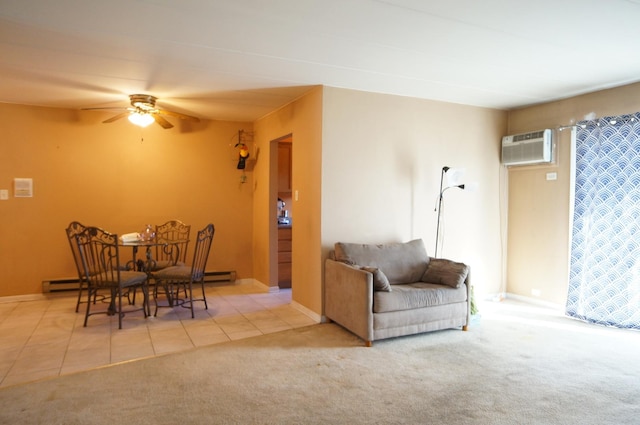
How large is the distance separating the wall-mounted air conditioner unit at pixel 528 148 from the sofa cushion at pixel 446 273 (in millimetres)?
1838

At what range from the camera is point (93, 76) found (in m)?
3.89

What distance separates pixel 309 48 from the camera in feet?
10.6

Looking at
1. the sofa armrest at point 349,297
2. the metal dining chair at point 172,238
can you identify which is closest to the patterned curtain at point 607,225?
the sofa armrest at point 349,297

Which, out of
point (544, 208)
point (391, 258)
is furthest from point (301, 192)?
point (544, 208)

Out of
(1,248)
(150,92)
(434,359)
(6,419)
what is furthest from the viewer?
(1,248)

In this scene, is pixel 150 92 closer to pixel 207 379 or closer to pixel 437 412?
pixel 207 379

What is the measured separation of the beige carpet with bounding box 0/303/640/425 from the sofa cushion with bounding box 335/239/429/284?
2.13ft

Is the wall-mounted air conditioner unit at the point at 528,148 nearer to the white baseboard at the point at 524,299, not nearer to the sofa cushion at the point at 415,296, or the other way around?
the white baseboard at the point at 524,299

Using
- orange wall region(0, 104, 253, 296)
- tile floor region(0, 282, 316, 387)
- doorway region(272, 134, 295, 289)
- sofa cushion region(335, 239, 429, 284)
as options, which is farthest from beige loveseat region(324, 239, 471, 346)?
orange wall region(0, 104, 253, 296)

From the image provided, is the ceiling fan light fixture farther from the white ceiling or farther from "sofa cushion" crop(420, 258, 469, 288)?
"sofa cushion" crop(420, 258, 469, 288)

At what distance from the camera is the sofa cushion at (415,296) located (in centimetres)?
357

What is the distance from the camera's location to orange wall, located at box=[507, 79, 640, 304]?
182 inches

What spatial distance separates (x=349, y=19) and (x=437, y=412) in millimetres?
2571

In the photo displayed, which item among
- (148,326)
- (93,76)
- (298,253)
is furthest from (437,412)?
(93,76)
